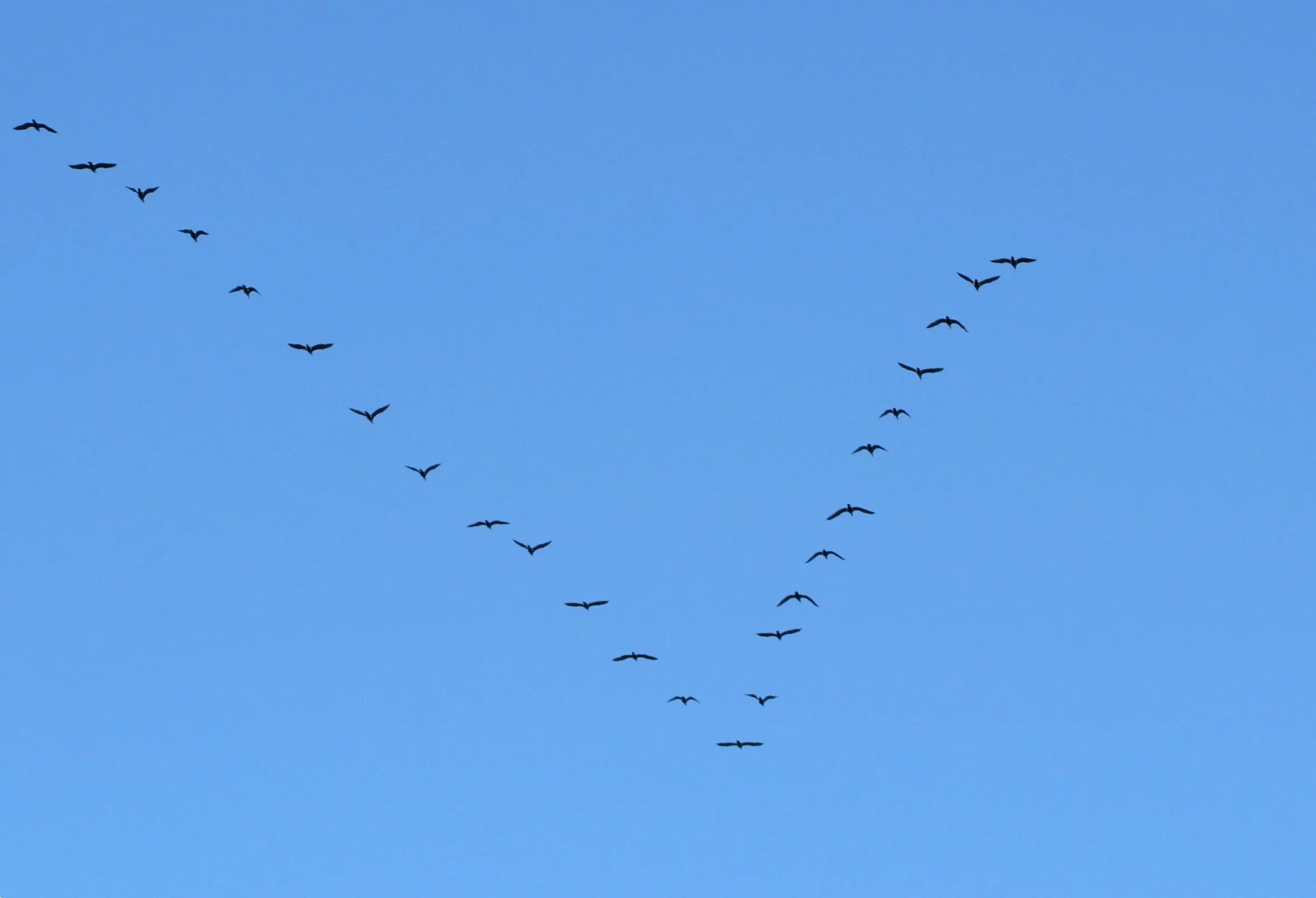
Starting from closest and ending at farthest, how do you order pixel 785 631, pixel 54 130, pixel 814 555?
pixel 54 130, pixel 814 555, pixel 785 631

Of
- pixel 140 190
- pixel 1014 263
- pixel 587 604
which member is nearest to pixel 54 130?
pixel 140 190

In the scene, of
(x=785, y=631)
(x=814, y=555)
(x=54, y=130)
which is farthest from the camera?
(x=785, y=631)

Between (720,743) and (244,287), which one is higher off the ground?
(244,287)

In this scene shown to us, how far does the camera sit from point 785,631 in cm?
19725

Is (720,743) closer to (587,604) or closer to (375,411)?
(587,604)

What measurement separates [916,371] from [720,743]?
3707cm

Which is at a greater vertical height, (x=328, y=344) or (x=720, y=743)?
(x=328, y=344)

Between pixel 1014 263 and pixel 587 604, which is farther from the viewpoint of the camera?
pixel 587 604

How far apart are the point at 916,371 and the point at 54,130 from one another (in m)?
61.0

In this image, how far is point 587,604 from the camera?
192625 mm

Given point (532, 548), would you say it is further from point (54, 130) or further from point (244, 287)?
point (54, 130)

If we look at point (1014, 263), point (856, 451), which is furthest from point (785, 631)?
point (1014, 263)

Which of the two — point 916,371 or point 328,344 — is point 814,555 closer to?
point 916,371

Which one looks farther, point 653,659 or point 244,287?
point 653,659
